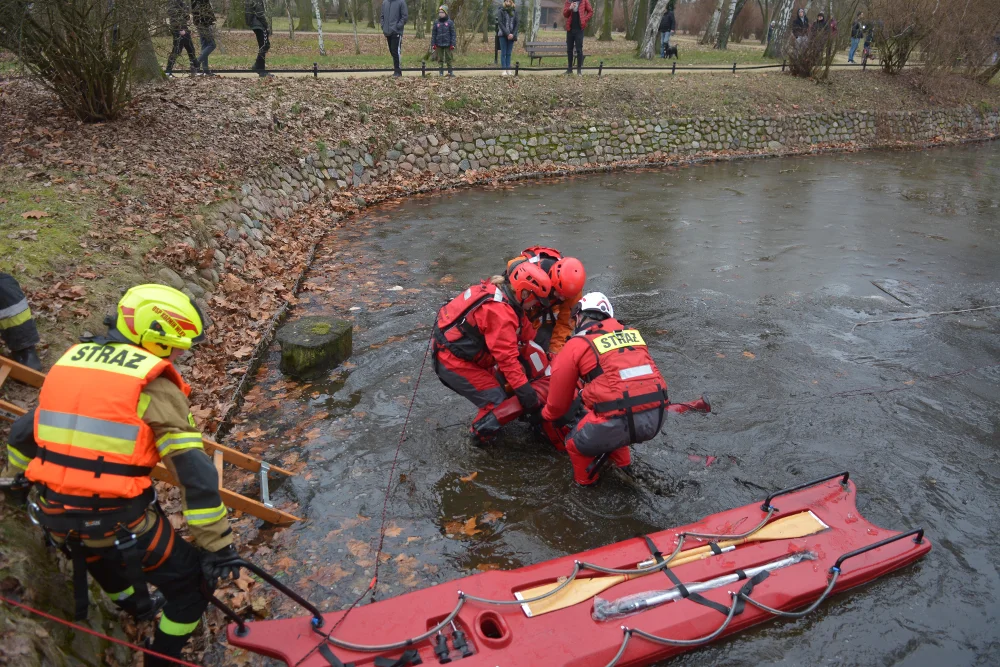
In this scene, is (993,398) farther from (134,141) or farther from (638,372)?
(134,141)

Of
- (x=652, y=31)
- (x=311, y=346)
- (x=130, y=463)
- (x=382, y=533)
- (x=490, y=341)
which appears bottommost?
(x=382, y=533)

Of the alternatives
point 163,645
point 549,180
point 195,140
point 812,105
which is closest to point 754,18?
point 812,105

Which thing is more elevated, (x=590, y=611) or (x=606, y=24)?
(x=606, y=24)

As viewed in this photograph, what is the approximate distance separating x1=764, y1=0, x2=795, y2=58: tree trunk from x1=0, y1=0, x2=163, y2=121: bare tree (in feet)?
85.9

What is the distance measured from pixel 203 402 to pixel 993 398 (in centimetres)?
844

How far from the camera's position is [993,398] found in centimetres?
733

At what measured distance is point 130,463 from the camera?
10.3ft

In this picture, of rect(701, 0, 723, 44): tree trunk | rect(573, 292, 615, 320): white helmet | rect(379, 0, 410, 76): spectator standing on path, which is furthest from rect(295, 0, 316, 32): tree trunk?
rect(573, 292, 615, 320): white helmet

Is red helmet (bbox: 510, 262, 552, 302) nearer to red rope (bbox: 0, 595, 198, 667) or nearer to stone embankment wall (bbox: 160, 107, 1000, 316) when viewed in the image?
red rope (bbox: 0, 595, 198, 667)

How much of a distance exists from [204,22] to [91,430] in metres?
13.6

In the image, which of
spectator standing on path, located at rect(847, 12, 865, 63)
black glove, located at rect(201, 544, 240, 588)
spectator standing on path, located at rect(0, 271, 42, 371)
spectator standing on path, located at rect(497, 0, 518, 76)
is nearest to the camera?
black glove, located at rect(201, 544, 240, 588)

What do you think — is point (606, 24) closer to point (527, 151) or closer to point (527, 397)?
point (527, 151)

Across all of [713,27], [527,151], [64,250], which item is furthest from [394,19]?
[713,27]

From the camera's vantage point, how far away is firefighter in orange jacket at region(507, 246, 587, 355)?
5.83 meters
